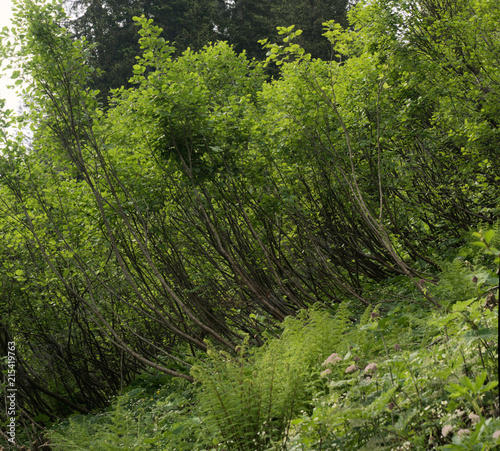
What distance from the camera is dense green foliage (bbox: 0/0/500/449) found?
3238 millimetres

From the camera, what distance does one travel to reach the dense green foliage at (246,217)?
324 centimetres

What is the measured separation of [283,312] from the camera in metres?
5.84

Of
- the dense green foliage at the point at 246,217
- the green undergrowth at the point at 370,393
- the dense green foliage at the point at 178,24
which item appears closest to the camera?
the green undergrowth at the point at 370,393

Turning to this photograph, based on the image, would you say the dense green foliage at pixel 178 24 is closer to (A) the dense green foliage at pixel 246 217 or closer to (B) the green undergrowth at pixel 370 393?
(A) the dense green foliage at pixel 246 217

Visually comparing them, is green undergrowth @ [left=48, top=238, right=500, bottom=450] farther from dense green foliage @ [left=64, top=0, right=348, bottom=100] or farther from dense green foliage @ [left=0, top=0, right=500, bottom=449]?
dense green foliage @ [left=64, top=0, right=348, bottom=100]

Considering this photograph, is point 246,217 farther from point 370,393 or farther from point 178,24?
point 178,24

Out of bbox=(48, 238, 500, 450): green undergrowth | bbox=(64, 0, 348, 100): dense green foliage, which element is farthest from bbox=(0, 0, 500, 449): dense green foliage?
bbox=(64, 0, 348, 100): dense green foliage

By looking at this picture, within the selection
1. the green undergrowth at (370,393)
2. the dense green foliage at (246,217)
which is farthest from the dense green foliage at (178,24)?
the green undergrowth at (370,393)

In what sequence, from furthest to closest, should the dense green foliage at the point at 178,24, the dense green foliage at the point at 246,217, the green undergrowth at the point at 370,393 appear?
the dense green foliage at the point at 178,24 → the dense green foliage at the point at 246,217 → the green undergrowth at the point at 370,393

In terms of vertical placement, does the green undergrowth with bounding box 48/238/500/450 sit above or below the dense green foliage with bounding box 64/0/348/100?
below

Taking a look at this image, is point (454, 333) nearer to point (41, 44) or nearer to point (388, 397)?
point (388, 397)

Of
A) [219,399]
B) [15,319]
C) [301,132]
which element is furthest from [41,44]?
[15,319]

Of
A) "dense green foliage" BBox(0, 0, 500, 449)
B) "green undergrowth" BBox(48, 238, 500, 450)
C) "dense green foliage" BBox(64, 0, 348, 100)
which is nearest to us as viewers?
"green undergrowth" BBox(48, 238, 500, 450)

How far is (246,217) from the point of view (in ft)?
17.5
